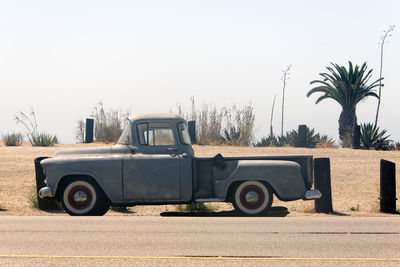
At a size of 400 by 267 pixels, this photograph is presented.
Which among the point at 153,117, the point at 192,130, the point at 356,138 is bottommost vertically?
the point at 356,138

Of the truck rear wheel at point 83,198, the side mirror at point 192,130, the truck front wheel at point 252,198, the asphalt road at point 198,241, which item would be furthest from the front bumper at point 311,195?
the truck rear wheel at point 83,198

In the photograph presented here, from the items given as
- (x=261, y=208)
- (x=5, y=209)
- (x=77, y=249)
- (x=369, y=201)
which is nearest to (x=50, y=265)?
(x=77, y=249)

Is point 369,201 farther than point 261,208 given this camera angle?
Yes

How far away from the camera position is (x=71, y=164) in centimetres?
1104

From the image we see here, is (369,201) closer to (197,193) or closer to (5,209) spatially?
(197,193)

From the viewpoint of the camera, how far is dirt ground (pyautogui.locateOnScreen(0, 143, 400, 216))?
13227 mm

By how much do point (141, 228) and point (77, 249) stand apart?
198 cm

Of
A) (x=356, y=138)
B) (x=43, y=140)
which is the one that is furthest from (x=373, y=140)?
(x=43, y=140)

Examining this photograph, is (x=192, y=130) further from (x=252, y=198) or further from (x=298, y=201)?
(x=298, y=201)

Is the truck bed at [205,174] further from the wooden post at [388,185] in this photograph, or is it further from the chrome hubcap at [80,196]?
the wooden post at [388,185]

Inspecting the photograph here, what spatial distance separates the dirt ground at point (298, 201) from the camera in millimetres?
13227

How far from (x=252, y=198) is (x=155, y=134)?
7.27ft

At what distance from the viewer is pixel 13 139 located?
28.0 meters

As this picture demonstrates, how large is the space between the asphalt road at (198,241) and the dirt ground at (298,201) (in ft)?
7.90
